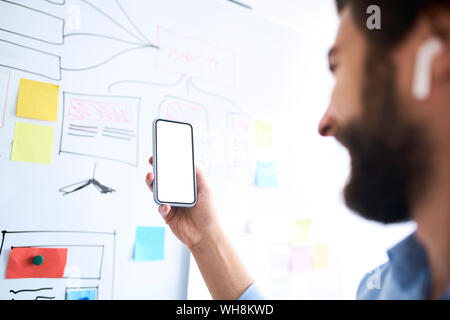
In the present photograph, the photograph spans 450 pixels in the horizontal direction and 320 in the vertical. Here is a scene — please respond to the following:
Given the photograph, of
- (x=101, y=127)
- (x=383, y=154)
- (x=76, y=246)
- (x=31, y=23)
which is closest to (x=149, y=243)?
(x=76, y=246)

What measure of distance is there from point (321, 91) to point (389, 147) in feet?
3.14

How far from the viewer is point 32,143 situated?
0.64 meters

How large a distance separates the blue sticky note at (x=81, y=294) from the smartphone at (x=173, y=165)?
0.30 m

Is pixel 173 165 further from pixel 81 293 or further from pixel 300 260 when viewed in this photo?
pixel 300 260

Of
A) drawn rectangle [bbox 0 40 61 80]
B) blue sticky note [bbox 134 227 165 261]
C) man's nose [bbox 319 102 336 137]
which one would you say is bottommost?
blue sticky note [bbox 134 227 165 261]

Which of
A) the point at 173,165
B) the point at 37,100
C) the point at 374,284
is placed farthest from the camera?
the point at 37,100

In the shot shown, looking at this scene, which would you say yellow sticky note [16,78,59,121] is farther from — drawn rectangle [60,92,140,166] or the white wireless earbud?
the white wireless earbud

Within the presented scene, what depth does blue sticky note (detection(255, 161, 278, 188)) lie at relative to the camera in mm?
940

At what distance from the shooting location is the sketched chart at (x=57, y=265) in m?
0.60

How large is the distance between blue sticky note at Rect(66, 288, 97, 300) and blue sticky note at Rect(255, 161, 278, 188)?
49 cm

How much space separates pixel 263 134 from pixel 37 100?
583 millimetres

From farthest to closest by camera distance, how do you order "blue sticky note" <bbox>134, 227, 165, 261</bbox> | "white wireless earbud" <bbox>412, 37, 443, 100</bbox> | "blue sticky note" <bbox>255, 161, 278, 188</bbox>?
"blue sticky note" <bbox>255, 161, 278, 188</bbox>
"blue sticky note" <bbox>134, 227, 165, 261</bbox>
"white wireless earbud" <bbox>412, 37, 443, 100</bbox>

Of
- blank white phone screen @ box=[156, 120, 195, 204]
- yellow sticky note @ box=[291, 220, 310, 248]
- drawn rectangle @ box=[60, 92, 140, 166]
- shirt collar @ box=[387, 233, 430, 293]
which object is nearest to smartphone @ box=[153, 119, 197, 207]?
blank white phone screen @ box=[156, 120, 195, 204]
